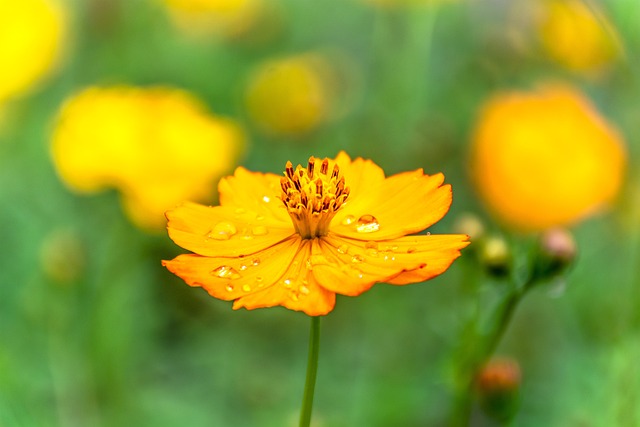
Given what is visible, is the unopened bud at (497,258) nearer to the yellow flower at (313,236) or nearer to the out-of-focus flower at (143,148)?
the yellow flower at (313,236)

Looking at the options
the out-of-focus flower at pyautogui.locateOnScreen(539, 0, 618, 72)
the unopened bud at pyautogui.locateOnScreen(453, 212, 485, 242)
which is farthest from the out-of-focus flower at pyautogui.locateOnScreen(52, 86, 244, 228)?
the out-of-focus flower at pyautogui.locateOnScreen(539, 0, 618, 72)

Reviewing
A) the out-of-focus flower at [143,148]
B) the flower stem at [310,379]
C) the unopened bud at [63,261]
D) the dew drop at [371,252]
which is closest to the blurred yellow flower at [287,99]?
the out-of-focus flower at [143,148]

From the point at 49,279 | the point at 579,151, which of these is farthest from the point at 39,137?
the point at 579,151

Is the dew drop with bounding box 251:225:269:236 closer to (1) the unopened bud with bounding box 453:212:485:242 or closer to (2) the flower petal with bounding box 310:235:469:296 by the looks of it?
(2) the flower petal with bounding box 310:235:469:296

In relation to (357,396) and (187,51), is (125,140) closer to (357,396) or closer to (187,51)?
(357,396)

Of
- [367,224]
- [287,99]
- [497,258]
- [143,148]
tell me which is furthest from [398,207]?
[287,99]

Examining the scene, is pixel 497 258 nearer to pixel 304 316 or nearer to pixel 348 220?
pixel 348 220
